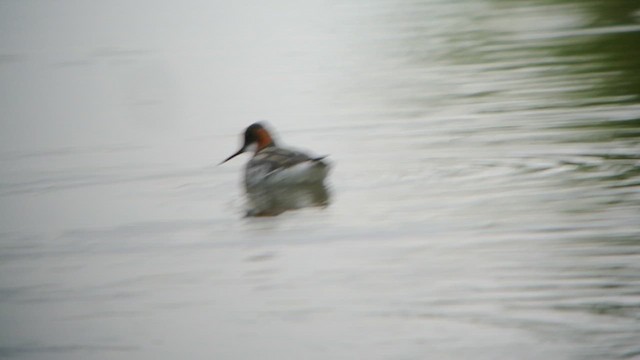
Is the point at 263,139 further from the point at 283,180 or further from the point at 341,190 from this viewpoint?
the point at 341,190

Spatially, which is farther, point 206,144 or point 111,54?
point 111,54

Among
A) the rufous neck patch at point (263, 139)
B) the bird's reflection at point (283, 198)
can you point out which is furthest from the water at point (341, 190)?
the rufous neck patch at point (263, 139)

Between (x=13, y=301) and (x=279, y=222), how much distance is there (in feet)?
6.41

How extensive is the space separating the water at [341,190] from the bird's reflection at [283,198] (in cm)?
15

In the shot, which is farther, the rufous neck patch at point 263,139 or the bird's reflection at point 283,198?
the rufous neck patch at point 263,139

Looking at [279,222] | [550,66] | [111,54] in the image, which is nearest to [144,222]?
[279,222]

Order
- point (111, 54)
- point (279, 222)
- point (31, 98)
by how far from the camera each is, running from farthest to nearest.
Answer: point (111, 54) → point (31, 98) → point (279, 222)

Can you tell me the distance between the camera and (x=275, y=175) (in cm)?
1186

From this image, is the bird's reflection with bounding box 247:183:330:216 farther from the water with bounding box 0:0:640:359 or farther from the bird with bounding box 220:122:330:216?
the water with bounding box 0:0:640:359

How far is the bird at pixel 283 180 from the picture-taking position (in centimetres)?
1119

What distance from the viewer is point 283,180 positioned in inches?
467

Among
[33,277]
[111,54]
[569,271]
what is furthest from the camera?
[111,54]

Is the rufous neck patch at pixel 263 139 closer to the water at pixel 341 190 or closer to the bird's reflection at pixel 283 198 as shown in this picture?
the water at pixel 341 190

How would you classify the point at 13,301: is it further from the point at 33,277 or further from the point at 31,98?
the point at 31,98
